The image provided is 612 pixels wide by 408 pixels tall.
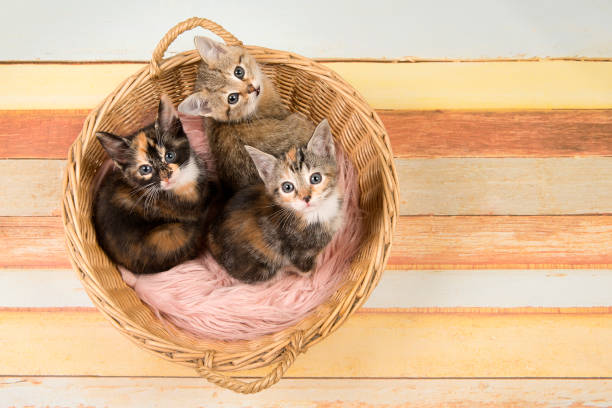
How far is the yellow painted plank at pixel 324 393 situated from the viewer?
1.61m

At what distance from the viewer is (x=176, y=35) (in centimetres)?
137

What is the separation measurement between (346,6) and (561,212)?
1177 mm

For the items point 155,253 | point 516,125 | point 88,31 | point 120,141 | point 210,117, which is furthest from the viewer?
point 88,31

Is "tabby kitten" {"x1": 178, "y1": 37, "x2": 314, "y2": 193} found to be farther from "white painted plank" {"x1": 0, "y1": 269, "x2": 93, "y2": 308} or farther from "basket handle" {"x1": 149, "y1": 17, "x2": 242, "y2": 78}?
"white painted plank" {"x1": 0, "y1": 269, "x2": 93, "y2": 308}

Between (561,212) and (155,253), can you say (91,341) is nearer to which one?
(155,253)

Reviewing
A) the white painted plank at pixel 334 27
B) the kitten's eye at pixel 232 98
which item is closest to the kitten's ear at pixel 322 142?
the kitten's eye at pixel 232 98

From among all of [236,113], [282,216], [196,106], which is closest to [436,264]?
[282,216]

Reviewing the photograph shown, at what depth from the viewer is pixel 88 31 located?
1988mm

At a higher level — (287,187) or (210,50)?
(210,50)

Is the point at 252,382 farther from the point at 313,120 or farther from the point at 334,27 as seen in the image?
the point at 334,27

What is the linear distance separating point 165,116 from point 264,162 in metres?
0.32

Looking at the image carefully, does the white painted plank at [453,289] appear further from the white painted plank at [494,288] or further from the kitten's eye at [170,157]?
the kitten's eye at [170,157]

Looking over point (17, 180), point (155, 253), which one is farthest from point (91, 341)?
point (17, 180)

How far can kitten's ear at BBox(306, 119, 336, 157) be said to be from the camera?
48.5 inches
